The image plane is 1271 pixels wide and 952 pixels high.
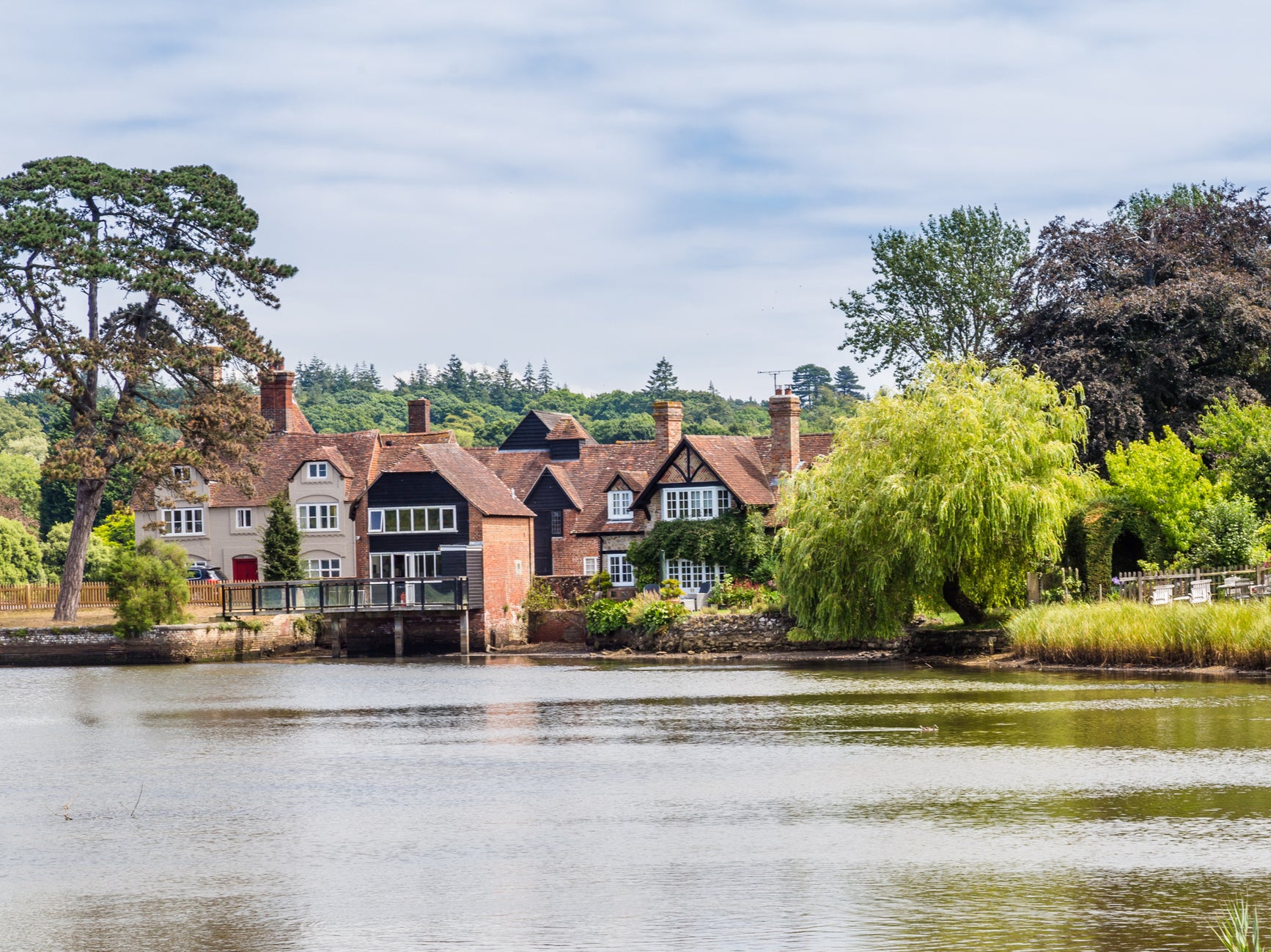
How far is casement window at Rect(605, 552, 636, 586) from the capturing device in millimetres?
65188

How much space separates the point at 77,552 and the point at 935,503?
34.9 meters

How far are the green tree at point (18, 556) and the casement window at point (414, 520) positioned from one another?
835 inches

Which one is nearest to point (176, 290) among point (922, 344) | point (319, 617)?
point (319, 617)

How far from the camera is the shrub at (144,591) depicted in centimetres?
5422

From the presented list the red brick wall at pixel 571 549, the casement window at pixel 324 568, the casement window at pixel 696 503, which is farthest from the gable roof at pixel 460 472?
the casement window at pixel 696 503

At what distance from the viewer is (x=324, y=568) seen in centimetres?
6844

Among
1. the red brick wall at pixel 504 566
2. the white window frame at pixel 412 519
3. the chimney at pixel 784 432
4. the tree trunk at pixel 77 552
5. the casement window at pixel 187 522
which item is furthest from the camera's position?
the casement window at pixel 187 522

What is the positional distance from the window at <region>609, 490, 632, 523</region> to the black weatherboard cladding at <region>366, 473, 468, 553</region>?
673 cm

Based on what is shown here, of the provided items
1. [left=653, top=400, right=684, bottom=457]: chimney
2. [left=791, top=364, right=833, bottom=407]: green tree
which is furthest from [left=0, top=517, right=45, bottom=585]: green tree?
[left=791, top=364, right=833, bottom=407]: green tree

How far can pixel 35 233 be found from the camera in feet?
174

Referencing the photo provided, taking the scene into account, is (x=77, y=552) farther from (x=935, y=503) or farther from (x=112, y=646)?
(x=935, y=503)

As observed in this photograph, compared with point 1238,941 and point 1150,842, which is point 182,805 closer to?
point 1150,842

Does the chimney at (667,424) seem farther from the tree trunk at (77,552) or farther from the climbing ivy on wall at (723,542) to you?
the tree trunk at (77,552)

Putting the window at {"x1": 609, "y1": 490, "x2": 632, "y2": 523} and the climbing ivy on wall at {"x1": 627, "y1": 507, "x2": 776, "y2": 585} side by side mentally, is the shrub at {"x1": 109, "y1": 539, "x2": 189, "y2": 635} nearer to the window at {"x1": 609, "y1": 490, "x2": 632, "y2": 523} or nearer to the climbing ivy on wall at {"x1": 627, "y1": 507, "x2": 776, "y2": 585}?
the climbing ivy on wall at {"x1": 627, "y1": 507, "x2": 776, "y2": 585}
